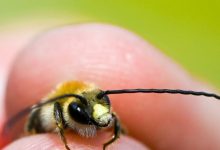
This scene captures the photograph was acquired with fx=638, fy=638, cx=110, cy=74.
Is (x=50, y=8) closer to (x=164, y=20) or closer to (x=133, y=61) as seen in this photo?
(x=164, y=20)

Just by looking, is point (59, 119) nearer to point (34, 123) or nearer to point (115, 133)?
point (115, 133)

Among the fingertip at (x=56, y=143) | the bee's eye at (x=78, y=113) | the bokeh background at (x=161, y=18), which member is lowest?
the fingertip at (x=56, y=143)

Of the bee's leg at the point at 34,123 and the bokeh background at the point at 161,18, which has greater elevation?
the bokeh background at the point at 161,18

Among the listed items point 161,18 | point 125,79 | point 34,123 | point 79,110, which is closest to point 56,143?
point 79,110

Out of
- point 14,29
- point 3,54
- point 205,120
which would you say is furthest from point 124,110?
point 14,29

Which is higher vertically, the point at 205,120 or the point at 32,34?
the point at 32,34

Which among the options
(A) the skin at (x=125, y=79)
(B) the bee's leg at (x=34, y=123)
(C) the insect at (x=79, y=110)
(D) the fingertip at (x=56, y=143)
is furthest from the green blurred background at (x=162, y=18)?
(D) the fingertip at (x=56, y=143)

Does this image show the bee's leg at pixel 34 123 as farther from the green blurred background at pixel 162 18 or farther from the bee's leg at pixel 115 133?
the green blurred background at pixel 162 18
